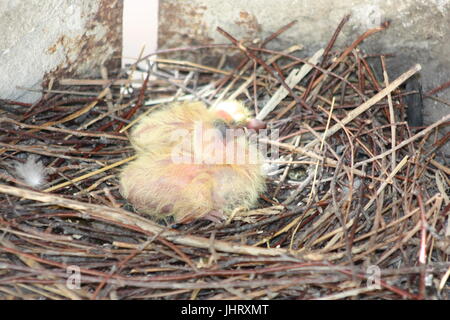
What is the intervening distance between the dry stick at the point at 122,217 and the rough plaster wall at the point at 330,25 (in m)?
0.91

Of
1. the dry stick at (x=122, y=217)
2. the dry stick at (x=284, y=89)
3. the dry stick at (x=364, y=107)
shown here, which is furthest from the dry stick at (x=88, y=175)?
the dry stick at (x=364, y=107)

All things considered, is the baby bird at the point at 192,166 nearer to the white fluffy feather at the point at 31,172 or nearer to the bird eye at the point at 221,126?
the bird eye at the point at 221,126

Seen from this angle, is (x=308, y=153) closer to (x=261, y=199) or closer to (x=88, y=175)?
(x=261, y=199)

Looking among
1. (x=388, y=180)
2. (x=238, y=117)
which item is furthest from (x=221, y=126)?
(x=388, y=180)

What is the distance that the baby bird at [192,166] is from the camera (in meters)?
1.98

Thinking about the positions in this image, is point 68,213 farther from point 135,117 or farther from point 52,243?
point 135,117

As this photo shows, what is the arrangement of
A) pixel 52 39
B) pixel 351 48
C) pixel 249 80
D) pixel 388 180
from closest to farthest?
pixel 388 180, pixel 52 39, pixel 351 48, pixel 249 80

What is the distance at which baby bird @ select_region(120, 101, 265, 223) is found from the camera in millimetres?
1981

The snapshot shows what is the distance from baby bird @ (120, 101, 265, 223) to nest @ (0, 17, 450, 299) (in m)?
0.06

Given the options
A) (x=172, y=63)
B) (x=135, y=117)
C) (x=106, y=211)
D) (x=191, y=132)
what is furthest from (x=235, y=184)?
(x=172, y=63)

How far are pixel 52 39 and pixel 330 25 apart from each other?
0.98 metres

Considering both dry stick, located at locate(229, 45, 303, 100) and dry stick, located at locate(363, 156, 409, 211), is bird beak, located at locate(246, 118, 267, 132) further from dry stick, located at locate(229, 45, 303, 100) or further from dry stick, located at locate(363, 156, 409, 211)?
dry stick, located at locate(363, 156, 409, 211)

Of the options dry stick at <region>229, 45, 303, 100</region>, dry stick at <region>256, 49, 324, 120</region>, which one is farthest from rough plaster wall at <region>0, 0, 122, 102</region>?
dry stick at <region>256, 49, 324, 120</region>

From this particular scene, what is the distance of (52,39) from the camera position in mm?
2186
